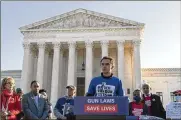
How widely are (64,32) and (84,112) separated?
113ft

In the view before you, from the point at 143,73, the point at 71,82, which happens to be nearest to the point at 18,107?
the point at 71,82

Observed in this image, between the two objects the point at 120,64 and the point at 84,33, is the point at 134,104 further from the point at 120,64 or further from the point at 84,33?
the point at 84,33

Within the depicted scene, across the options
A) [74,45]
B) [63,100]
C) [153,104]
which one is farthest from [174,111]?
[74,45]

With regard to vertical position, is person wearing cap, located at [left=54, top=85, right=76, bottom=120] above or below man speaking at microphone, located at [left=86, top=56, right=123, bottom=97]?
below

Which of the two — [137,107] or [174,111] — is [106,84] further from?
[137,107]

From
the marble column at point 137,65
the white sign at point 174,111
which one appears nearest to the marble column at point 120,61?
the marble column at point 137,65

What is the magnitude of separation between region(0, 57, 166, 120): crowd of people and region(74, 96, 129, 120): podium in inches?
51.5

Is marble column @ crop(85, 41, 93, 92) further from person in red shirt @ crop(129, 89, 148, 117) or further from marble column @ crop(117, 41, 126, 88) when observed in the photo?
person in red shirt @ crop(129, 89, 148, 117)

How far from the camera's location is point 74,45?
36156mm

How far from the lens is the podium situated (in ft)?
8.82

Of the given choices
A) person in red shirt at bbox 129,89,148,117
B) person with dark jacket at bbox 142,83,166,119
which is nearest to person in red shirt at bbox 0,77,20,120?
person in red shirt at bbox 129,89,148,117

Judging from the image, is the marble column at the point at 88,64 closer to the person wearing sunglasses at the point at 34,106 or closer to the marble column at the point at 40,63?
the marble column at the point at 40,63

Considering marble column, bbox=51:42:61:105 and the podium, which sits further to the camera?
marble column, bbox=51:42:61:105

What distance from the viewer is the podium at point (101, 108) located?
8.82ft
